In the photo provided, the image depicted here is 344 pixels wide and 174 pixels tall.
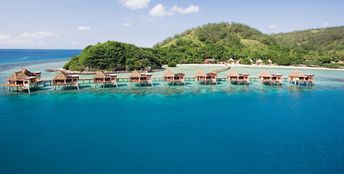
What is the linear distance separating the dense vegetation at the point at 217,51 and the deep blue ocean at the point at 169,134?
26.9 m

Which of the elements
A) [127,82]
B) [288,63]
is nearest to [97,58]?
[127,82]

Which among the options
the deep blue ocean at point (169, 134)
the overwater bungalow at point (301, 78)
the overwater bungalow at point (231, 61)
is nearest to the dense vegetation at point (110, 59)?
the deep blue ocean at point (169, 134)

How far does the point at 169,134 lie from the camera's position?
19.8 m

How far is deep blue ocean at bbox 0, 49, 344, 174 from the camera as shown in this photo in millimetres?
15016

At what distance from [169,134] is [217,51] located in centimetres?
7520

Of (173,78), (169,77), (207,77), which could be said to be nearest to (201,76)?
(207,77)

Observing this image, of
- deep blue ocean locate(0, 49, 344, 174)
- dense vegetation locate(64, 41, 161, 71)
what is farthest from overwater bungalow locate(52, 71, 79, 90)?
dense vegetation locate(64, 41, 161, 71)

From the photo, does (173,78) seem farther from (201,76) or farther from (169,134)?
(169,134)

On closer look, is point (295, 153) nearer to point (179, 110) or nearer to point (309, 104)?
point (179, 110)

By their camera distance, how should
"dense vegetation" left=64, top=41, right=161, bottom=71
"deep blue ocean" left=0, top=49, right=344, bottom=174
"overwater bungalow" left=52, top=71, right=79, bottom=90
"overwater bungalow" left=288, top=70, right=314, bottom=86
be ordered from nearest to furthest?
"deep blue ocean" left=0, top=49, right=344, bottom=174 → "overwater bungalow" left=52, top=71, right=79, bottom=90 → "overwater bungalow" left=288, top=70, right=314, bottom=86 → "dense vegetation" left=64, top=41, right=161, bottom=71

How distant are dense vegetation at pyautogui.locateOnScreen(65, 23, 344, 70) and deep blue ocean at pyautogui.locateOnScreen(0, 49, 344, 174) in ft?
88.3

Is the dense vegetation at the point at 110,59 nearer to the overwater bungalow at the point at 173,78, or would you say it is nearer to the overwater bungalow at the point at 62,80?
the overwater bungalow at the point at 173,78

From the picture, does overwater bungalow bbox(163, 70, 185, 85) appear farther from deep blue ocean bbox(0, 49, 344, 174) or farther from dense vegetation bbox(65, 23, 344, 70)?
dense vegetation bbox(65, 23, 344, 70)

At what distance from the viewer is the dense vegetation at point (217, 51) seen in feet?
194
